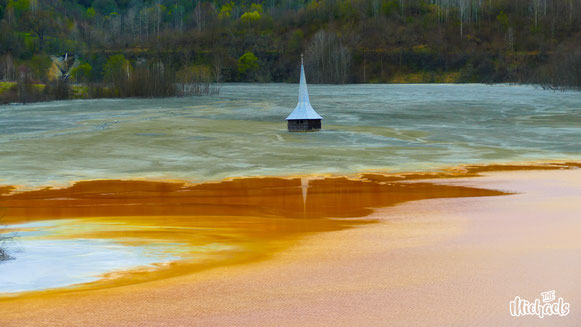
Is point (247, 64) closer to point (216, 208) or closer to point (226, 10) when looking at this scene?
point (226, 10)

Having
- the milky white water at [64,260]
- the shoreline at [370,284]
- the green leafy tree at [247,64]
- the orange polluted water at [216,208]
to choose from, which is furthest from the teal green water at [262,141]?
the green leafy tree at [247,64]

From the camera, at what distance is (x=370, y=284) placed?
1011cm

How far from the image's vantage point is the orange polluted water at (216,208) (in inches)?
490

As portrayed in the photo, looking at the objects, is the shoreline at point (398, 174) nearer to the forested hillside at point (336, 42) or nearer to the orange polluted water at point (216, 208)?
the orange polluted water at point (216, 208)

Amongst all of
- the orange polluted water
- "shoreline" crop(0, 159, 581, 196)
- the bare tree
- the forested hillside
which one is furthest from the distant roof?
the bare tree

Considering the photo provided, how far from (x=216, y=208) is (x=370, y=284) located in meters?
6.22

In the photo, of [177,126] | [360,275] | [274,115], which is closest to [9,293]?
[360,275]

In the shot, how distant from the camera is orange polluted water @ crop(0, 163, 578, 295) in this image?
12453 mm

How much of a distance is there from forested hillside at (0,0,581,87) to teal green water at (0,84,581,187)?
57.4 meters

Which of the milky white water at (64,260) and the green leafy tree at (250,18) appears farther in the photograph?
the green leafy tree at (250,18)

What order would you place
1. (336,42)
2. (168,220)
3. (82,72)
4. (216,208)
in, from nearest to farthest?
(168,220) → (216,208) → (336,42) → (82,72)

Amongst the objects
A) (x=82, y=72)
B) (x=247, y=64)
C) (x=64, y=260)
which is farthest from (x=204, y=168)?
(x=82, y=72)

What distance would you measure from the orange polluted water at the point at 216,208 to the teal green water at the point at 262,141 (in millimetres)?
1676

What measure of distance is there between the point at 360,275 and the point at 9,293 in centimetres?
423
